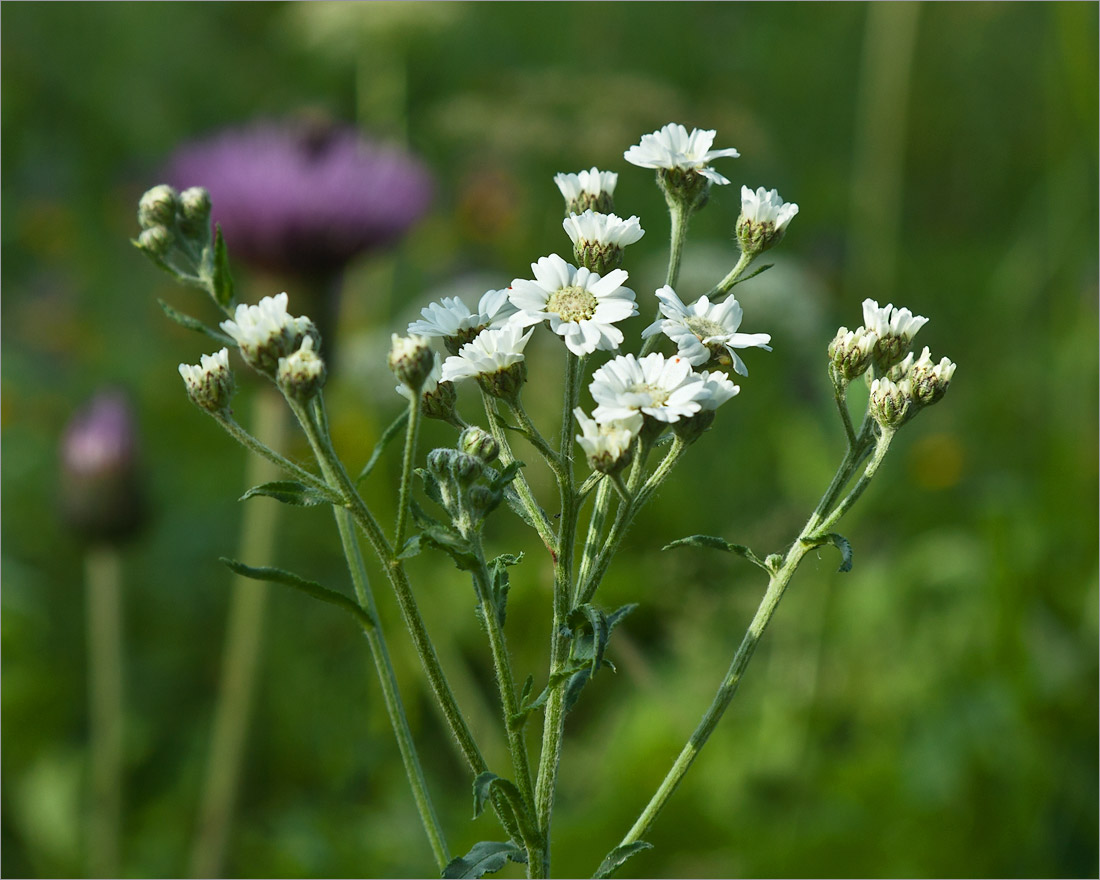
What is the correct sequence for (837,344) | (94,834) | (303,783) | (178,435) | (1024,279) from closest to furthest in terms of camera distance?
(837,344) < (94,834) < (303,783) < (178,435) < (1024,279)

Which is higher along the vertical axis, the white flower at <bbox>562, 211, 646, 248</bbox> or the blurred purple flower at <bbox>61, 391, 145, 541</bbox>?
the blurred purple flower at <bbox>61, 391, 145, 541</bbox>

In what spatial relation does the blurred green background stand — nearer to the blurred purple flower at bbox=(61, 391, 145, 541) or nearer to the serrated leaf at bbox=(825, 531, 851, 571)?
the blurred purple flower at bbox=(61, 391, 145, 541)

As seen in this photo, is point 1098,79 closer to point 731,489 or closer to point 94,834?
point 731,489

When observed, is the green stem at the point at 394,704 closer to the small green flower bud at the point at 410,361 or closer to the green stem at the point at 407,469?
the green stem at the point at 407,469

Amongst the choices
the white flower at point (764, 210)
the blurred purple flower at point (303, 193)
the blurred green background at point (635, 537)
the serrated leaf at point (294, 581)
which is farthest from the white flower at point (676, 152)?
the blurred purple flower at point (303, 193)

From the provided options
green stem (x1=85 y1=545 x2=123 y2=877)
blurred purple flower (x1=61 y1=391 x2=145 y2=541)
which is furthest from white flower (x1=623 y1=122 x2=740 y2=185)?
green stem (x1=85 y1=545 x2=123 y2=877)

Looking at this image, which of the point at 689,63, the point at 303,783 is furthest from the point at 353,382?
the point at 689,63
